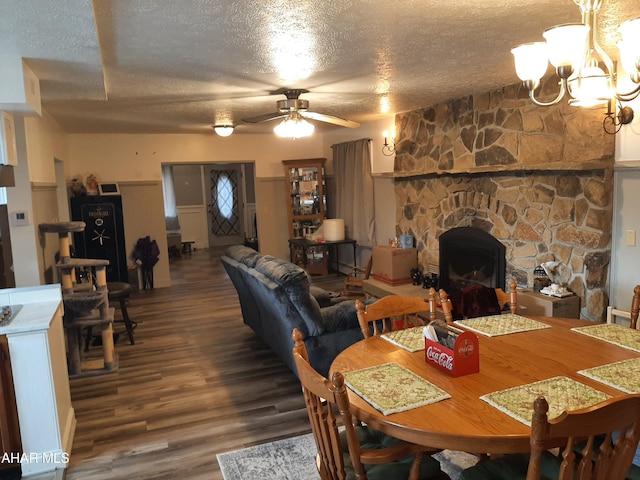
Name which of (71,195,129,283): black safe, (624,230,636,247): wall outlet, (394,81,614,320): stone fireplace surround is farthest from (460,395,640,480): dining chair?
(71,195,129,283): black safe

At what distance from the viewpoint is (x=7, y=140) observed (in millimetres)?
3137

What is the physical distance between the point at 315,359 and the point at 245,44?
216 centimetres

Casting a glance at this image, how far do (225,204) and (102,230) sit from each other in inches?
221

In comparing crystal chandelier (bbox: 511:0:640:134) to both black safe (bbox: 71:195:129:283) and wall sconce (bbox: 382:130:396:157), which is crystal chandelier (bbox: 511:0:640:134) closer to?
wall sconce (bbox: 382:130:396:157)

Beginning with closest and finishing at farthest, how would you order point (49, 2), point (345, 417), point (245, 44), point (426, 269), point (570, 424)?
point (570, 424) → point (345, 417) → point (49, 2) → point (245, 44) → point (426, 269)

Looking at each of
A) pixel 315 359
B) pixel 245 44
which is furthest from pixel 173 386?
pixel 245 44

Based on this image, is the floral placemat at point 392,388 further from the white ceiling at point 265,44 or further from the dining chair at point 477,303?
the dining chair at point 477,303

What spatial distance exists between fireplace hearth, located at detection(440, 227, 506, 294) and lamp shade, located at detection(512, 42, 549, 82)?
2989mm

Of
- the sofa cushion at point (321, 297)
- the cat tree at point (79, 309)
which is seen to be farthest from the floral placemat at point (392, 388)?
the cat tree at point (79, 309)

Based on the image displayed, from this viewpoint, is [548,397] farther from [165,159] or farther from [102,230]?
[165,159]

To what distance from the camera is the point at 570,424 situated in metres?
1.34

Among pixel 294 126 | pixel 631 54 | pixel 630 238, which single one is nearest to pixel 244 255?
pixel 294 126

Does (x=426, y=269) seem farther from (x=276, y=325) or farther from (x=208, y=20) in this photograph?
(x=208, y=20)

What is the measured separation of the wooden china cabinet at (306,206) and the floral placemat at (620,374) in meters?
6.30
